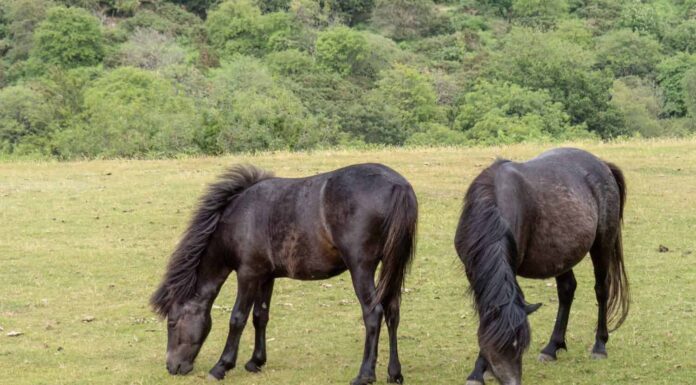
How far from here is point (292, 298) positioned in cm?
1300

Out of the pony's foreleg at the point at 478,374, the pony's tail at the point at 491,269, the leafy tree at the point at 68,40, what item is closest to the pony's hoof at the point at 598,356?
the pony's foreleg at the point at 478,374

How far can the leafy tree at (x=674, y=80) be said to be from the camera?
232 feet

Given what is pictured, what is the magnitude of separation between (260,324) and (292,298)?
3.11m

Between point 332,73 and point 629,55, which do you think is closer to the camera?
point 629,55

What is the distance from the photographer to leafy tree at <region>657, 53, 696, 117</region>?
232ft

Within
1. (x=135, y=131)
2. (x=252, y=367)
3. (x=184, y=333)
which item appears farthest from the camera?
(x=135, y=131)

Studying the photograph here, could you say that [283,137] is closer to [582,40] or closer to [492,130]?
[492,130]

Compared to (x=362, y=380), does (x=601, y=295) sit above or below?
above


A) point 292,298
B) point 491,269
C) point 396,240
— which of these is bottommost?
point 292,298

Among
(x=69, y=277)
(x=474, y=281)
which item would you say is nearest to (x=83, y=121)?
(x=69, y=277)

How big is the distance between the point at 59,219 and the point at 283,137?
51.4 feet

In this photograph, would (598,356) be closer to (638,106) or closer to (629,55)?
(638,106)

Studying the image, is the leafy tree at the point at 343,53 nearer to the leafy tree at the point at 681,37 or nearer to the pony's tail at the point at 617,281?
the leafy tree at the point at 681,37

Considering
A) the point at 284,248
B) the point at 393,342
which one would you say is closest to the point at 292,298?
the point at 284,248
